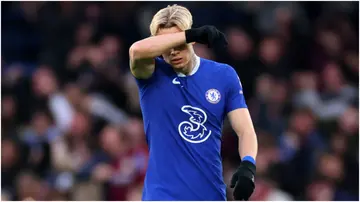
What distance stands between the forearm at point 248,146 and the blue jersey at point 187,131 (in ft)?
0.53

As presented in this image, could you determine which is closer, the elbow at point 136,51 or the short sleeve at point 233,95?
the elbow at point 136,51

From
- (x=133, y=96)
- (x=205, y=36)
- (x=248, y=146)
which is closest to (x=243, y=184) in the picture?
(x=248, y=146)

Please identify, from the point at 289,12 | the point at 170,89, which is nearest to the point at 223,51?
the point at 289,12

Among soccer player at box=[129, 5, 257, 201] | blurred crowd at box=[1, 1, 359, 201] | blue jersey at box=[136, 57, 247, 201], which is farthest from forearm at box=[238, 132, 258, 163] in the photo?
blurred crowd at box=[1, 1, 359, 201]

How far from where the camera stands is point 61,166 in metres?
10.6

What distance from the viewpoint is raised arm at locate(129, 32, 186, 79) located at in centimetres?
555

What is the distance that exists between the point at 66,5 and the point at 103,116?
2.10 metres

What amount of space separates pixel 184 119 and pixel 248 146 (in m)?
0.40

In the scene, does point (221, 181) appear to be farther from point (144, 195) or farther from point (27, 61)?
point (27, 61)

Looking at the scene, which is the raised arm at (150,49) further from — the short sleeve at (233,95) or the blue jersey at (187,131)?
the short sleeve at (233,95)

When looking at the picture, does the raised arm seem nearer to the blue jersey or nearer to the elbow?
the elbow

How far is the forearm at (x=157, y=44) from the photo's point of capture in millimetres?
5551

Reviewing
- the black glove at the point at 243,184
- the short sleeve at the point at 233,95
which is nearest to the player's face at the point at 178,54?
the short sleeve at the point at 233,95

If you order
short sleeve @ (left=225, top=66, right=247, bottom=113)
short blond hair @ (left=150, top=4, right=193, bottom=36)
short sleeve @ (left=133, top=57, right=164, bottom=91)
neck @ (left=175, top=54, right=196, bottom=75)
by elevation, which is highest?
short blond hair @ (left=150, top=4, right=193, bottom=36)
